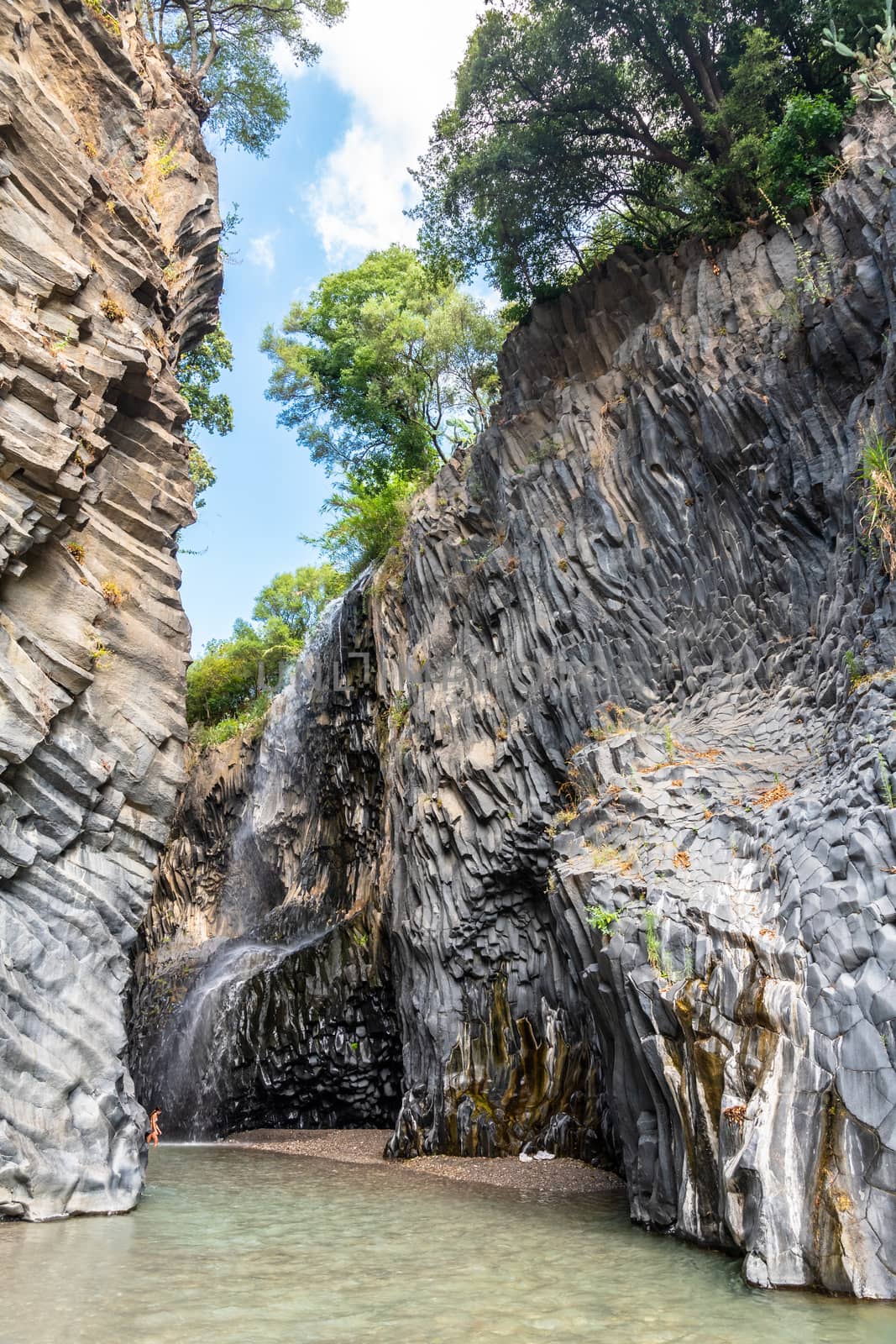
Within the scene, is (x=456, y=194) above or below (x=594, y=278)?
above

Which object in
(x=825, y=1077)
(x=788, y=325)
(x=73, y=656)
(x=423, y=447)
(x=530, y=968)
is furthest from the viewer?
(x=423, y=447)

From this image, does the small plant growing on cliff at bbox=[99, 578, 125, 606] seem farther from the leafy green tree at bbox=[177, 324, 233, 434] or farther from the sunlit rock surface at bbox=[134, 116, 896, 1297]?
the leafy green tree at bbox=[177, 324, 233, 434]

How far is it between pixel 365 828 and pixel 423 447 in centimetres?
1287

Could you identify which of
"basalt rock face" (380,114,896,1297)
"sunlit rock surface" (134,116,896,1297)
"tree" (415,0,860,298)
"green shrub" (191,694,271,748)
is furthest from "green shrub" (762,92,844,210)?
"green shrub" (191,694,271,748)

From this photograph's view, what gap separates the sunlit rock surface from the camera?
6.27m

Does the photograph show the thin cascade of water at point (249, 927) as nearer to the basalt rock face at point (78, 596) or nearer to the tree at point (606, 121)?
the basalt rock face at point (78, 596)

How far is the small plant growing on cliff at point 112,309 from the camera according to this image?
1184cm

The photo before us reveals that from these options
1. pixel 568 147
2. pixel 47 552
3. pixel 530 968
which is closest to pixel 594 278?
pixel 568 147

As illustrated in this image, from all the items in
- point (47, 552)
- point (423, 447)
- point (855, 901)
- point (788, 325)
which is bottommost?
point (855, 901)

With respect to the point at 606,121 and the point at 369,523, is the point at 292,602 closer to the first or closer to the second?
the point at 369,523

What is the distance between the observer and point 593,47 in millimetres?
16031

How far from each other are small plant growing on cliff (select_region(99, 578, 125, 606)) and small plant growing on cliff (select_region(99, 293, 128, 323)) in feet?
11.3

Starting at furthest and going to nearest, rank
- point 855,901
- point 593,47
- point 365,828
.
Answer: point 365,828 → point 593,47 → point 855,901

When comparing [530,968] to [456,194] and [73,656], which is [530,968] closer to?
[73,656]
